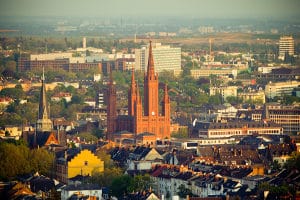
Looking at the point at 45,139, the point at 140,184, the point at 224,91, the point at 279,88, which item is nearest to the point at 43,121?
the point at 45,139

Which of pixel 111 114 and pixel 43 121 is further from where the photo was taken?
pixel 111 114

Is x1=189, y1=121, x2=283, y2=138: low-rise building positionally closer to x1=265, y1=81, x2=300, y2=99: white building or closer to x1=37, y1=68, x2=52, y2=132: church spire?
x1=37, y1=68, x2=52, y2=132: church spire

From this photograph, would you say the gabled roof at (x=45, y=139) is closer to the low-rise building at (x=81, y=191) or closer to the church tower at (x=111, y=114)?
the church tower at (x=111, y=114)

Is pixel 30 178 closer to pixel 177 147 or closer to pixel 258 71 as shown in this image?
pixel 177 147

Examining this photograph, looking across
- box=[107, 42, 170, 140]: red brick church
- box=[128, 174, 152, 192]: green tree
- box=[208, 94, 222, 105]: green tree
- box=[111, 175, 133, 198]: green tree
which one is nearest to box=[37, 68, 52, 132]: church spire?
box=[107, 42, 170, 140]: red brick church

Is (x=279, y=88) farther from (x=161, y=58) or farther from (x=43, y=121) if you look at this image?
(x=43, y=121)

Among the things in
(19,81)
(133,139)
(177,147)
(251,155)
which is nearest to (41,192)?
(251,155)

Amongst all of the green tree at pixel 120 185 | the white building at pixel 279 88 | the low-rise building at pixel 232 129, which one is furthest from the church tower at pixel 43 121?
the white building at pixel 279 88
